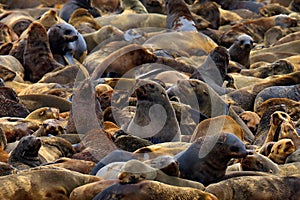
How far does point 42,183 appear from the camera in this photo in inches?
291

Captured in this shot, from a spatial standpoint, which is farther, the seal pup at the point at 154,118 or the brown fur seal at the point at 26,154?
the seal pup at the point at 154,118

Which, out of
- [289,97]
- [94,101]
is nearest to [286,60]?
Answer: [289,97]

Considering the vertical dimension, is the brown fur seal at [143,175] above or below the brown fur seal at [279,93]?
above

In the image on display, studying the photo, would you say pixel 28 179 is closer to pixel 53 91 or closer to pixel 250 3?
pixel 53 91

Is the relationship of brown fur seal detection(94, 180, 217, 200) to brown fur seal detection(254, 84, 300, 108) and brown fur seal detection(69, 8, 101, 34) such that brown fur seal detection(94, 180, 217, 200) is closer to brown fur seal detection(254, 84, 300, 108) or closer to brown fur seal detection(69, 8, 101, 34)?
brown fur seal detection(254, 84, 300, 108)

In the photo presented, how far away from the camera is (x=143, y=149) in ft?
30.2

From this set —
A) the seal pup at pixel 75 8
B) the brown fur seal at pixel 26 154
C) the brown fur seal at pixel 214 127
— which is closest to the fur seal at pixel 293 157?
the brown fur seal at pixel 214 127

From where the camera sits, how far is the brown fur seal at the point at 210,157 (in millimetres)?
8172

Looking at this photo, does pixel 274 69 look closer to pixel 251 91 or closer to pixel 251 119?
pixel 251 91

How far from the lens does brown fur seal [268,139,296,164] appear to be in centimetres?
959

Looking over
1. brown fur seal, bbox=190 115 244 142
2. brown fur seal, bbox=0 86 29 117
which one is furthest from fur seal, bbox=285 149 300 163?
brown fur seal, bbox=0 86 29 117

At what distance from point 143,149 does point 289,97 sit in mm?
5852

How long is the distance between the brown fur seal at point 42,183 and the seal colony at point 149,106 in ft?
0.03

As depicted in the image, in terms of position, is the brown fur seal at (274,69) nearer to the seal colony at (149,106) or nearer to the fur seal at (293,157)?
the seal colony at (149,106)
